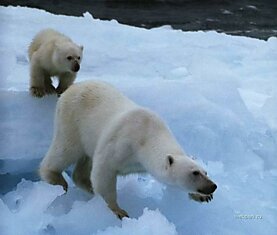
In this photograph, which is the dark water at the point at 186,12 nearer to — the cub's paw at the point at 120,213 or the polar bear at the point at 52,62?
the polar bear at the point at 52,62

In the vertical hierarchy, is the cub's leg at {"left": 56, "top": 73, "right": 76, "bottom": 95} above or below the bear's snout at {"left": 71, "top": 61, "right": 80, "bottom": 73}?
below

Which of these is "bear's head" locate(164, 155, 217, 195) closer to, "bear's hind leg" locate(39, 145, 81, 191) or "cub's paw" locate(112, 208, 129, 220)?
"cub's paw" locate(112, 208, 129, 220)

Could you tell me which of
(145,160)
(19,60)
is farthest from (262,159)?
(19,60)

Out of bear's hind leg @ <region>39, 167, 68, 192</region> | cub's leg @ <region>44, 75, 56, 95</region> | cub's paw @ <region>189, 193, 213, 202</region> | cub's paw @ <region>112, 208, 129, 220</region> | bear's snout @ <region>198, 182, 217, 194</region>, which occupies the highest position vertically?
bear's snout @ <region>198, 182, 217, 194</region>

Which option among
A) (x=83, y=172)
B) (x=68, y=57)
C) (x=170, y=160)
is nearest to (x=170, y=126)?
(x=83, y=172)

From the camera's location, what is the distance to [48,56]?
8.27 feet

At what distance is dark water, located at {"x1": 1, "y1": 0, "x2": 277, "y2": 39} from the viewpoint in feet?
8.06

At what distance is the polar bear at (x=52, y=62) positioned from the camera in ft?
8.04

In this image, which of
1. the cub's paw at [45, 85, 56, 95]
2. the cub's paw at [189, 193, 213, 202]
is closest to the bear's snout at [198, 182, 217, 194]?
the cub's paw at [189, 193, 213, 202]

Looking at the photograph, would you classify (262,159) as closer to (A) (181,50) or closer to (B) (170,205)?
(B) (170,205)

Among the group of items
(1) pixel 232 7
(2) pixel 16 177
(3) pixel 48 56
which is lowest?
(2) pixel 16 177

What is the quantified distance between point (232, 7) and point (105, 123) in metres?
0.80

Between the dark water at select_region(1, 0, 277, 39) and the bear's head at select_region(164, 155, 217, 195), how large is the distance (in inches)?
27.7

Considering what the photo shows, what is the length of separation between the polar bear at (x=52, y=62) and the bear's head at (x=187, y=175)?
2.57 ft
